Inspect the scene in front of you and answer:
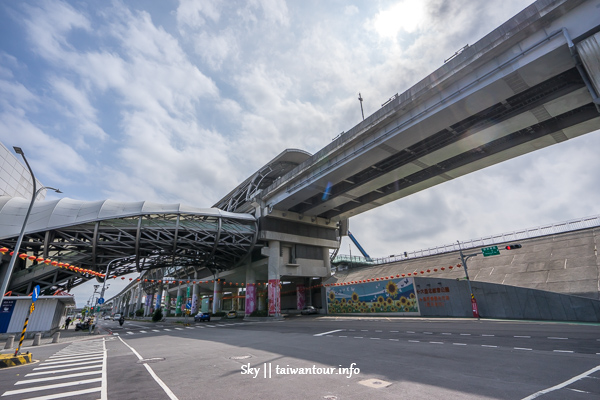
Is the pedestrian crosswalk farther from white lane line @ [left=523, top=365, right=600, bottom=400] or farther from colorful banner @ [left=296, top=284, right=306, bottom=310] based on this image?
colorful banner @ [left=296, top=284, right=306, bottom=310]

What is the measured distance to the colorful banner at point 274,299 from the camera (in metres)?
43.8

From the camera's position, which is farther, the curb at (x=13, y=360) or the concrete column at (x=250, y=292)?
the concrete column at (x=250, y=292)

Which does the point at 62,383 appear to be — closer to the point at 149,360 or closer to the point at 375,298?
the point at 149,360

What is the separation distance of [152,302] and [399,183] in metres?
109

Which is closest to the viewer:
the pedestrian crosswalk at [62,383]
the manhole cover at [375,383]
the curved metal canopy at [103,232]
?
the manhole cover at [375,383]

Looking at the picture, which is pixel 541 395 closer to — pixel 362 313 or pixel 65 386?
pixel 65 386

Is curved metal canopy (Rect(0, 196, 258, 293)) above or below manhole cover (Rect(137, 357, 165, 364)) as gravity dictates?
above

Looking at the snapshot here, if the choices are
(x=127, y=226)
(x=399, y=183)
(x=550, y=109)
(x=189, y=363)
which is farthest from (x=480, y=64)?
(x=127, y=226)

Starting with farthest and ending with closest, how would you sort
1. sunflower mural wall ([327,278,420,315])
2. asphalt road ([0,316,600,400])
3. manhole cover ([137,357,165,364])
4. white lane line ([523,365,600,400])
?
sunflower mural wall ([327,278,420,315])
manhole cover ([137,357,165,364])
asphalt road ([0,316,600,400])
white lane line ([523,365,600,400])

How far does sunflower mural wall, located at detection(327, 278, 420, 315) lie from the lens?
3142cm

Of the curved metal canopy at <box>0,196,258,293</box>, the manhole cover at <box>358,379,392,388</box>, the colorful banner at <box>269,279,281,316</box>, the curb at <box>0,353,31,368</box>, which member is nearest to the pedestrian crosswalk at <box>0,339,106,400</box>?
the curb at <box>0,353,31,368</box>

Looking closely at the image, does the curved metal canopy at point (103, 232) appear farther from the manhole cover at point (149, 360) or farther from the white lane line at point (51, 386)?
the white lane line at point (51, 386)

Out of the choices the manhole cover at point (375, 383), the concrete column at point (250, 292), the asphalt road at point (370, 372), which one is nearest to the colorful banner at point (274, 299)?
the concrete column at point (250, 292)

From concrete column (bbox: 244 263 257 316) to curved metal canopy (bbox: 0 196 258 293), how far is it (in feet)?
24.3
